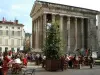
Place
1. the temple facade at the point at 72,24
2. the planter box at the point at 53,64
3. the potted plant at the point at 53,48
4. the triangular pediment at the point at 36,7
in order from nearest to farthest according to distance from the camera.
Answer: the planter box at the point at 53,64 → the potted plant at the point at 53,48 → the temple facade at the point at 72,24 → the triangular pediment at the point at 36,7

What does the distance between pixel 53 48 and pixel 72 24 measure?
39.3 metres

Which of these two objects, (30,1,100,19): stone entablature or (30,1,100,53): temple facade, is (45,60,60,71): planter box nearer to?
(30,1,100,19): stone entablature

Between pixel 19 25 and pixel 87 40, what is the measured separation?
95.5 ft

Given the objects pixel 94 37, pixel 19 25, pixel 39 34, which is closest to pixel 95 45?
pixel 94 37

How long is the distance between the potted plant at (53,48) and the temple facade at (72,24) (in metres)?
31.5

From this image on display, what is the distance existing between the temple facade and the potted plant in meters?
31.5

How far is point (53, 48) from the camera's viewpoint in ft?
75.8

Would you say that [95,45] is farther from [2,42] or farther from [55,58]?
[55,58]

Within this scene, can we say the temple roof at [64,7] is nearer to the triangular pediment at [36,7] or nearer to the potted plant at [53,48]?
the triangular pediment at [36,7]

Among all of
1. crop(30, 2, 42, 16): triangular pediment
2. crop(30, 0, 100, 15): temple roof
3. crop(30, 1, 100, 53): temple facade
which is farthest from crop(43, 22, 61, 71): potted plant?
crop(30, 2, 42, 16): triangular pediment

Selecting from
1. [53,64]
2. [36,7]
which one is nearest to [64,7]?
[36,7]

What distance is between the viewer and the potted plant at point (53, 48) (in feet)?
74.2

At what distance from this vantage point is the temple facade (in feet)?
186

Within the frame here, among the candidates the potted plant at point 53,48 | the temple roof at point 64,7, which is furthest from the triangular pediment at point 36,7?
the potted plant at point 53,48
